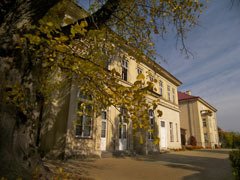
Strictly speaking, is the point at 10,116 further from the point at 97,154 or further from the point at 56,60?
the point at 97,154

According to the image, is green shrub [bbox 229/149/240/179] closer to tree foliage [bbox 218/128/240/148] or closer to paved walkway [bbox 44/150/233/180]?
paved walkway [bbox 44/150/233/180]

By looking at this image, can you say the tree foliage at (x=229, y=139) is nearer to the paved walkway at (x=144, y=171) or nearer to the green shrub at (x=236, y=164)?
the paved walkway at (x=144, y=171)

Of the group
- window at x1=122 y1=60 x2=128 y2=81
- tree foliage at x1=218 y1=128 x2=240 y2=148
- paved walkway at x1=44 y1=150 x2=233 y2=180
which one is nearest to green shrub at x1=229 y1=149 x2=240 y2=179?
paved walkway at x1=44 y1=150 x2=233 y2=180

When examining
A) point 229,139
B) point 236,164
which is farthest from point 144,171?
point 229,139

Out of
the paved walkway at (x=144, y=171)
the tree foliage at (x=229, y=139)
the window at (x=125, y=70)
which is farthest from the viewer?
the tree foliage at (x=229, y=139)

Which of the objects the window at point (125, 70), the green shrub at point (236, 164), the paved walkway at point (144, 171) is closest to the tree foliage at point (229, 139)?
the window at point (125, 70)

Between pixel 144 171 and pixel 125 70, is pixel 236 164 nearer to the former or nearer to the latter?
pixel 144 171

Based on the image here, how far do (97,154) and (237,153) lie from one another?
7300 millimetres

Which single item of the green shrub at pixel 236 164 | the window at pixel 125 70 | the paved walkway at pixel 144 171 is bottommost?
the paved walkway at pixel 144 171

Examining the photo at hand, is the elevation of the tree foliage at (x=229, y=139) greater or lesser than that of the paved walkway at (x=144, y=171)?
greater

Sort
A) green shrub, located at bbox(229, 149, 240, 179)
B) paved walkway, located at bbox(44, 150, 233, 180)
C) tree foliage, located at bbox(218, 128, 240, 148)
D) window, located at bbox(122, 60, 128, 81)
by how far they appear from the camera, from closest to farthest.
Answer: green shrub, located at bbox(229, 149, 240, 179), paved walkway, located at bbox(44, 150, 233, 180), window, located at bbox(122, 60, 128, 81), tree foliage, located at bbox(218, 128, 240, 148)

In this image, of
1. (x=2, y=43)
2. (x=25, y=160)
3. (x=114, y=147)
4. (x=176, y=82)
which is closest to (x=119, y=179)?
(x=25, y=160)

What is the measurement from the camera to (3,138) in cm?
313

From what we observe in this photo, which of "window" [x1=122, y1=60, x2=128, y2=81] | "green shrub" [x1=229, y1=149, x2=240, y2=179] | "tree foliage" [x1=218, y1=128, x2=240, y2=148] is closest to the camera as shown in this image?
"green shrub" [x1=229, y1=149, x2=240, y2=179]
